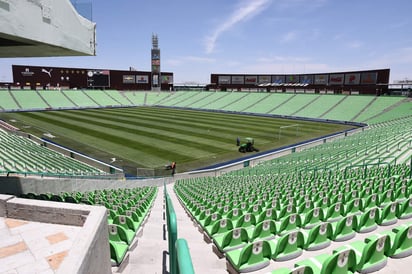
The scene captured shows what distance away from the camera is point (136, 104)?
9238 centimetres

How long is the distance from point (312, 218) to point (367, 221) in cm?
118

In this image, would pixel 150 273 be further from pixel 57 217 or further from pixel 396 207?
pixel 396 207

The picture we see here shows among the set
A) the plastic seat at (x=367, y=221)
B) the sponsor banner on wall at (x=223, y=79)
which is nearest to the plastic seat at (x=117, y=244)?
the plastic seat at (x=367, y=221)

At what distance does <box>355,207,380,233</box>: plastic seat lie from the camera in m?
5.81

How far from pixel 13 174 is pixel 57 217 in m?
11.7

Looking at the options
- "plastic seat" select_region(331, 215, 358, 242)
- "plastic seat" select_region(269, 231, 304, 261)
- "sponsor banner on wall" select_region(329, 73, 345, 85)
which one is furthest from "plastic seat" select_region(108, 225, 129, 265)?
"sponsor banner on wall" select_region(329, 73, 345, 85)

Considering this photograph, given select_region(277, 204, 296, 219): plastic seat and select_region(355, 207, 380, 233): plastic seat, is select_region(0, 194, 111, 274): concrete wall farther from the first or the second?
select_region(355, 207, 380, 233): plastic seat

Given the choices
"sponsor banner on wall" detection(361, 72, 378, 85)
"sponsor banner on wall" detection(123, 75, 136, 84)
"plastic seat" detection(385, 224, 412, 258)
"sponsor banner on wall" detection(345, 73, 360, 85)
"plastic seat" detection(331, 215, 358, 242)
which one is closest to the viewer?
"plastic seat" detection(385, 224, 412, 258)

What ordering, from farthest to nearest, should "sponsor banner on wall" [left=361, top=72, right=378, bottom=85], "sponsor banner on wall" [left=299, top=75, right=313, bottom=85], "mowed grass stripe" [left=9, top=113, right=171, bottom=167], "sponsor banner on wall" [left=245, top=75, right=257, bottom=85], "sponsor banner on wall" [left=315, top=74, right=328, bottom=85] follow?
"sponsor banner on wall" [left=245, top=75, right=257, bottom=85], "sponsor banner on wall" [left=299, top=75, right=313, bottom=85], "sponsor banner on wall" [left=315, top=74, right=328, bottom=85], "sponsor banner on wall" [left=361, top=72, right=378, bottom=85], "mowed grass stripe" [left=9, top=113, right=171, bottom=167]

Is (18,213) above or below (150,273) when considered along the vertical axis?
above

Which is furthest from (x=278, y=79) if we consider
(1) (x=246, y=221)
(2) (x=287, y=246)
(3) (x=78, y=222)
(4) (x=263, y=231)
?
(3) (x=78, y=222)

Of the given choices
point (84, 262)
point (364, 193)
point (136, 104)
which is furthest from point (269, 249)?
point (136, 104)

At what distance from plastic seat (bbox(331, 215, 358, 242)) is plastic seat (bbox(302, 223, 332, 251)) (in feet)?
1.02

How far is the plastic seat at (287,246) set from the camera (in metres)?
4.72
